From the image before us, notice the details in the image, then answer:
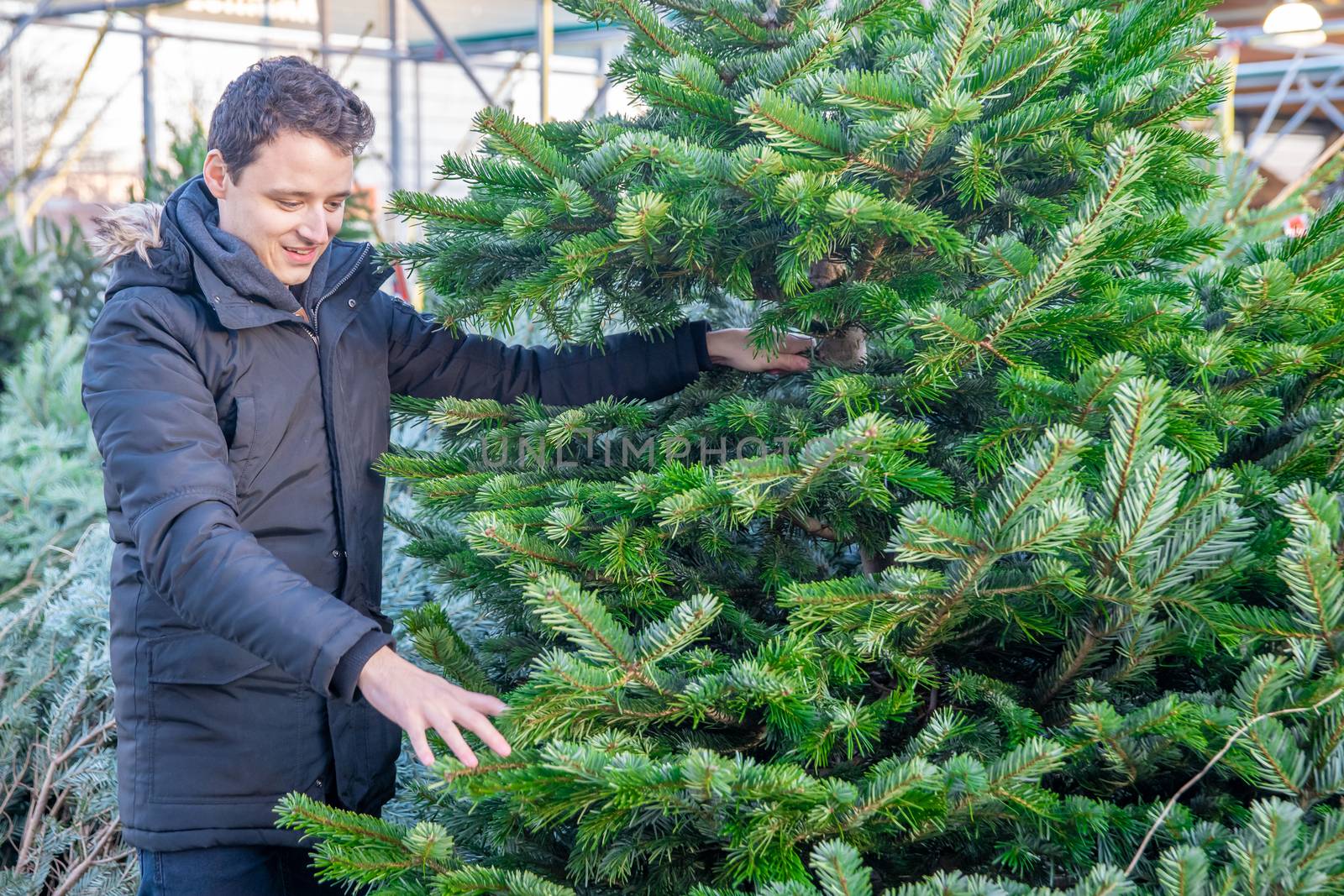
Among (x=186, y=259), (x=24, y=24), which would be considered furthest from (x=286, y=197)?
(x=24, y=24)

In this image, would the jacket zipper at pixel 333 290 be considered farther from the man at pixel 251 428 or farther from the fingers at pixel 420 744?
the fingers at pixel 420 744

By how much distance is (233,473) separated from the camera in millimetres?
1516

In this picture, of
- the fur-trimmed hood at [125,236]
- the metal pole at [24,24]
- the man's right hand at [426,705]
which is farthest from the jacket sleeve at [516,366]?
the metal pole at [24,24]

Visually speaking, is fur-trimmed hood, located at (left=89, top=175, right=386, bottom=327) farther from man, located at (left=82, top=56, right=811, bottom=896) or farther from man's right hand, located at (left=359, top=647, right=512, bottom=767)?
man's right hand, located at (left=359, top=647, right=512, bottom=767)

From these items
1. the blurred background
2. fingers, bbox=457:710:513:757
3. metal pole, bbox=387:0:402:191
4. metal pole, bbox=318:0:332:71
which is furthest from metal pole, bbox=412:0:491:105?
fingers, bbox=457:710:513:757

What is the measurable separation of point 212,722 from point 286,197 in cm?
77

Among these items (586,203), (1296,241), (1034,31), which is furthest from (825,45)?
(1296,241)

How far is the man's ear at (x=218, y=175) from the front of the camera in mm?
1605

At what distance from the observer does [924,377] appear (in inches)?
49.2

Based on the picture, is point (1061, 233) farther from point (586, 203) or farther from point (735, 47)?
point (735, 47)

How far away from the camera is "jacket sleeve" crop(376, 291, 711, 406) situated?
1.70 m

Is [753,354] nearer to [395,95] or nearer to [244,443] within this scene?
[244,443]

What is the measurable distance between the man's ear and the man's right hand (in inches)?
31.3

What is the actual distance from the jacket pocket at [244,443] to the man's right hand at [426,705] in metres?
0.47
